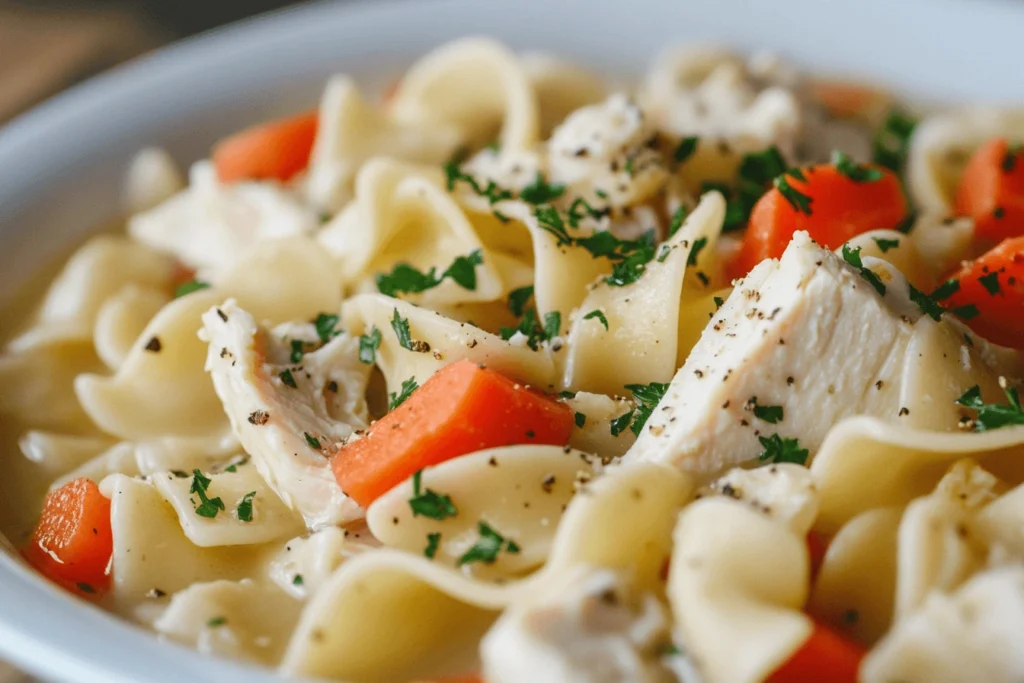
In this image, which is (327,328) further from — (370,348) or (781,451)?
(781,451)

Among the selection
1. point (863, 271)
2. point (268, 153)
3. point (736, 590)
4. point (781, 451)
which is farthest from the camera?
point (268, 153)

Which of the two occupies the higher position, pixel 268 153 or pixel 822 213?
pixel 822 213

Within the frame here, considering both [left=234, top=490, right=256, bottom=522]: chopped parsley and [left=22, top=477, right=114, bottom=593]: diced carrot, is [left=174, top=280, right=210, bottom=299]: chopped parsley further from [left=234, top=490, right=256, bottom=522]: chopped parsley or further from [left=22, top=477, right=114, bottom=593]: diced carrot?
[left=234, top=490, right=256, bottom=522]: chopped parsley

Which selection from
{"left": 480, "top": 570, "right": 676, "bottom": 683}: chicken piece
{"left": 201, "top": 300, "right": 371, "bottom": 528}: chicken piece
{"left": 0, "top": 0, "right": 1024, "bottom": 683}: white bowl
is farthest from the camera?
{"left": 0, "top": 0, "right": 1024, "bottom": 683}: white bowl

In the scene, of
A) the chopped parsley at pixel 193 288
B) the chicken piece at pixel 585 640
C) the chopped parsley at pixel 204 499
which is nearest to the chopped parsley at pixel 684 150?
the chopped parsley at pixel 193 288

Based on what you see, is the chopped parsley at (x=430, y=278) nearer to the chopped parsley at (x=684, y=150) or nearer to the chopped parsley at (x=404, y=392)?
the chopped parsley at (x=404, y=392)

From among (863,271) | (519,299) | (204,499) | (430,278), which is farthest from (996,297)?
(204,499)

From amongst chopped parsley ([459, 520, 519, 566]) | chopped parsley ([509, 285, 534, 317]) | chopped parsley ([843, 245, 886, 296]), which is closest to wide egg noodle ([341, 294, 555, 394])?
chopped parsley ([509, 285, 534, 317])
